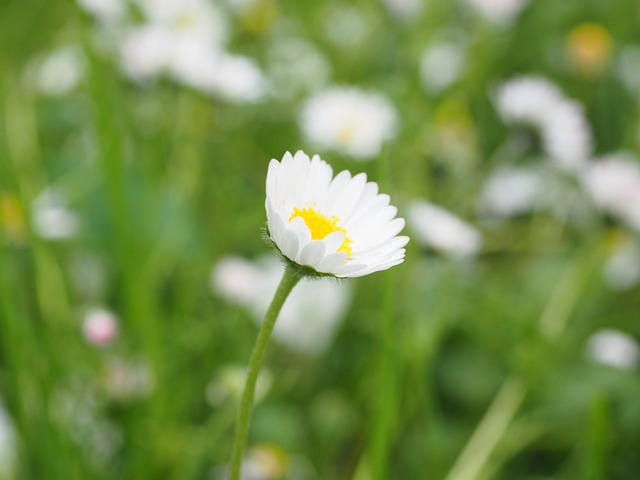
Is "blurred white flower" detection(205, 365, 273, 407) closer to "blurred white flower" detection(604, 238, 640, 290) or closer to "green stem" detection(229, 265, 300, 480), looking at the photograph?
"green stem" detection(229, 265, 300, 480)

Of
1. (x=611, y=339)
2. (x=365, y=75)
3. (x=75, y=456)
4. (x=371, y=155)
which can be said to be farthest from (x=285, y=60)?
(x=75, y=456)

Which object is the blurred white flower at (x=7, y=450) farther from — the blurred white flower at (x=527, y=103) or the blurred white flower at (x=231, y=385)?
the blurred white flower at (x=527, y=103)

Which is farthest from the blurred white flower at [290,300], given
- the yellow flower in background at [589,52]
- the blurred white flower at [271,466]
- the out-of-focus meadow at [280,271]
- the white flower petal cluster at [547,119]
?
the yellow flower in background at [589,52]

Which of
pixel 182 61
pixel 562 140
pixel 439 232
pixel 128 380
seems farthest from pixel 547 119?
pixel 128 380

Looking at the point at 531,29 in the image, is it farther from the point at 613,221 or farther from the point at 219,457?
the point at 219,457

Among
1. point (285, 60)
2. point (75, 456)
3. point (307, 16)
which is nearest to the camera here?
point (75, 456)

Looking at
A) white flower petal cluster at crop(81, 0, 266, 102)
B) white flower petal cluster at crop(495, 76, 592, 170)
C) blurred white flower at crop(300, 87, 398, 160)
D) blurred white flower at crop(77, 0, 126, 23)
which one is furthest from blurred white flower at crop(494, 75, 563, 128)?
blurred white flower at crop(77, 0, 126, 23)
